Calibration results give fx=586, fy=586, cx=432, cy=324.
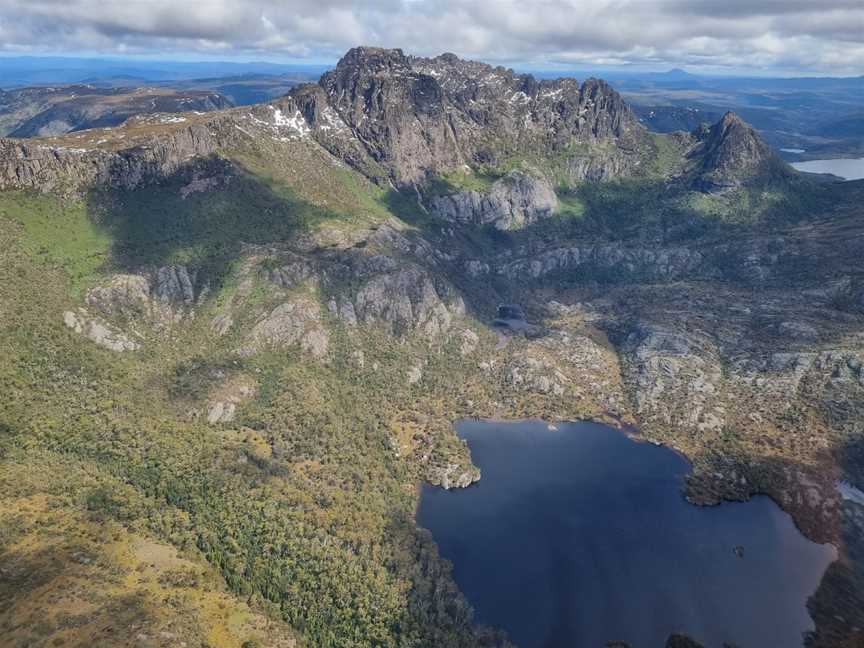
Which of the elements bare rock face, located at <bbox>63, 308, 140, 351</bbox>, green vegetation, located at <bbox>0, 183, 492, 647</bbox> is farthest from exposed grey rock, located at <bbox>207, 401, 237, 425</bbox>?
bare rock face, located at <bbox>63, 308, 140, 351</bbox>

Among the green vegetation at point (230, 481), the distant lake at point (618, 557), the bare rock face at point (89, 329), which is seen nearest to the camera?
the green vegetation at point (230, 481)

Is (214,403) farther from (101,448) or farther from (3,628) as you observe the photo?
(3,628)

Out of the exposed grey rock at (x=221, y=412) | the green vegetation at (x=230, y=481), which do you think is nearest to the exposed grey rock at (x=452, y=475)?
the green vegetation at (x=230, y=481)

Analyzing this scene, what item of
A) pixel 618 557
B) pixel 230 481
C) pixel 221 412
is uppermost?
pixel 221 412

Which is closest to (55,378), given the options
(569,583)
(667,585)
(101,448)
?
(101,448)

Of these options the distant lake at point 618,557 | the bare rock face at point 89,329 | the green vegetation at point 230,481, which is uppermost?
the bare rock face at point 89,329

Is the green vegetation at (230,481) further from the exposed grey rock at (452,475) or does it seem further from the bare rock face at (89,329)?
the exposed grey rock at (452,475)

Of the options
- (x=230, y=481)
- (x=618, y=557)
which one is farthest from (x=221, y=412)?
(x=618, y=557)

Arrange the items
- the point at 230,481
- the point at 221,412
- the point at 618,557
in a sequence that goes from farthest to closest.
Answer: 1. the point at 221,412
2. the point at 230,481
3. the point at 618,557

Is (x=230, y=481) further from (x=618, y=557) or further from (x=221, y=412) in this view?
(x=618, y=557)
